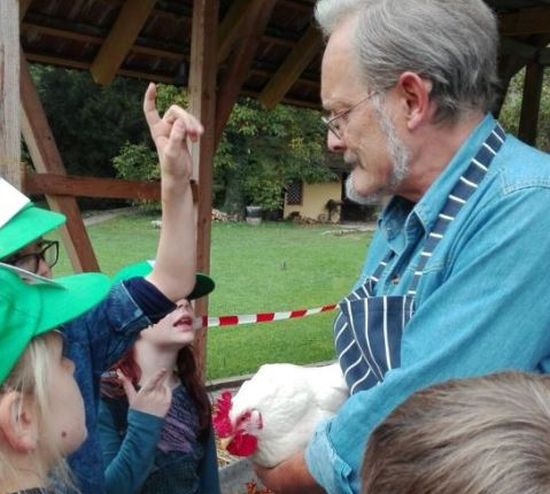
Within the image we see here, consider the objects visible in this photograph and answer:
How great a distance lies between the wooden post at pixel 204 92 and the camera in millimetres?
4574

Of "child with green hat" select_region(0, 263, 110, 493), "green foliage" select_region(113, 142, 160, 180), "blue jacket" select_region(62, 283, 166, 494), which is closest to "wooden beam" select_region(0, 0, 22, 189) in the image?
"blue jacket" select_region(62, 283, 166, 494)

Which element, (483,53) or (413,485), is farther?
(483,53)

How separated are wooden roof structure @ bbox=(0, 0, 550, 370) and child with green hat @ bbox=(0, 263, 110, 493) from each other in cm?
211

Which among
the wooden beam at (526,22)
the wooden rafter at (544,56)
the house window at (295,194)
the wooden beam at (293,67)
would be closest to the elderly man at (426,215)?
the wooden beam at (293,67)

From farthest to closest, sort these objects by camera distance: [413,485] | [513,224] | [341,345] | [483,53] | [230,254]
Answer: [230,254]
[341,345]
[483,53]
[513,224]
[413,485]

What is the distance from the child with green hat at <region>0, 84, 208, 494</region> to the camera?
6.42 ft

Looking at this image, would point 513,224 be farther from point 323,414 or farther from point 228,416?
point 228,416

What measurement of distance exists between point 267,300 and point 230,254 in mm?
7249

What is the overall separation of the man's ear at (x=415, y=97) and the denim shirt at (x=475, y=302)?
0.42ft

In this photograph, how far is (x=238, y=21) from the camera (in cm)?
536

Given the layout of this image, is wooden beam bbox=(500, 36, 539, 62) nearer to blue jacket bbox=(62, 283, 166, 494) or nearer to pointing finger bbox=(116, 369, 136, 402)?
pointing finger bbox=(116, 369, 136, 402)

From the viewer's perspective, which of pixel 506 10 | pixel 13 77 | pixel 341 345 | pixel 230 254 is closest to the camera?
pixel 341 345

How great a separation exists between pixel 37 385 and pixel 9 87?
132 centimetres

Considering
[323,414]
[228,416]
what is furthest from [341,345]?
[228,416]
